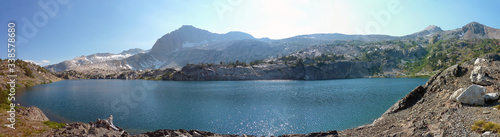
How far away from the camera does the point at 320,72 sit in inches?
7584

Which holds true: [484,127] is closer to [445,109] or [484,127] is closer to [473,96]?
[445,109]

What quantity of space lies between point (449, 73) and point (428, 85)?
272cm

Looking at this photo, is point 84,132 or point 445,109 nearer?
point 445,109

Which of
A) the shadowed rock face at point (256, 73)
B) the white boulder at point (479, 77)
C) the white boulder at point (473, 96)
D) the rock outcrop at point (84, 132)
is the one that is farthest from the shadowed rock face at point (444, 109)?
the shadowed rock face at point (256, 73)

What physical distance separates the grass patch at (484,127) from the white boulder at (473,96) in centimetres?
439

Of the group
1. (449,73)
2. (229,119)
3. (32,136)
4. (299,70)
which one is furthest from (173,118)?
(299,70)

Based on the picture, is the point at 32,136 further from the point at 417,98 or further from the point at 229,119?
the point at 417,98

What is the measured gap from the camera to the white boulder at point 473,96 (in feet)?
63.1

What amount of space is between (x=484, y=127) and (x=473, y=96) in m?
5.66

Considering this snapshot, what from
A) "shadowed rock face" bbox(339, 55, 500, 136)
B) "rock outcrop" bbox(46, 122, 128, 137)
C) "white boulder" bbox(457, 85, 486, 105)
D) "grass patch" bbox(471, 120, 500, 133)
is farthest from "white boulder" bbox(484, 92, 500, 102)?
"rock outcrop" bbox(46, 122, 128, 137)

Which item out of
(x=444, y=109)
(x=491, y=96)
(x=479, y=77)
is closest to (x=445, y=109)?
(x=444, y=109)

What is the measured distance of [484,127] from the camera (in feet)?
50.5

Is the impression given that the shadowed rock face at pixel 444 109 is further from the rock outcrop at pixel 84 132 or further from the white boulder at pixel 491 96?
the rock outcrop at pixel 84 132

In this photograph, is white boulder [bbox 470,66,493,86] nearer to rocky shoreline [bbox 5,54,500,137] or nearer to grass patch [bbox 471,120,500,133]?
rocky shoreline [bbox 5,54,500,137]
